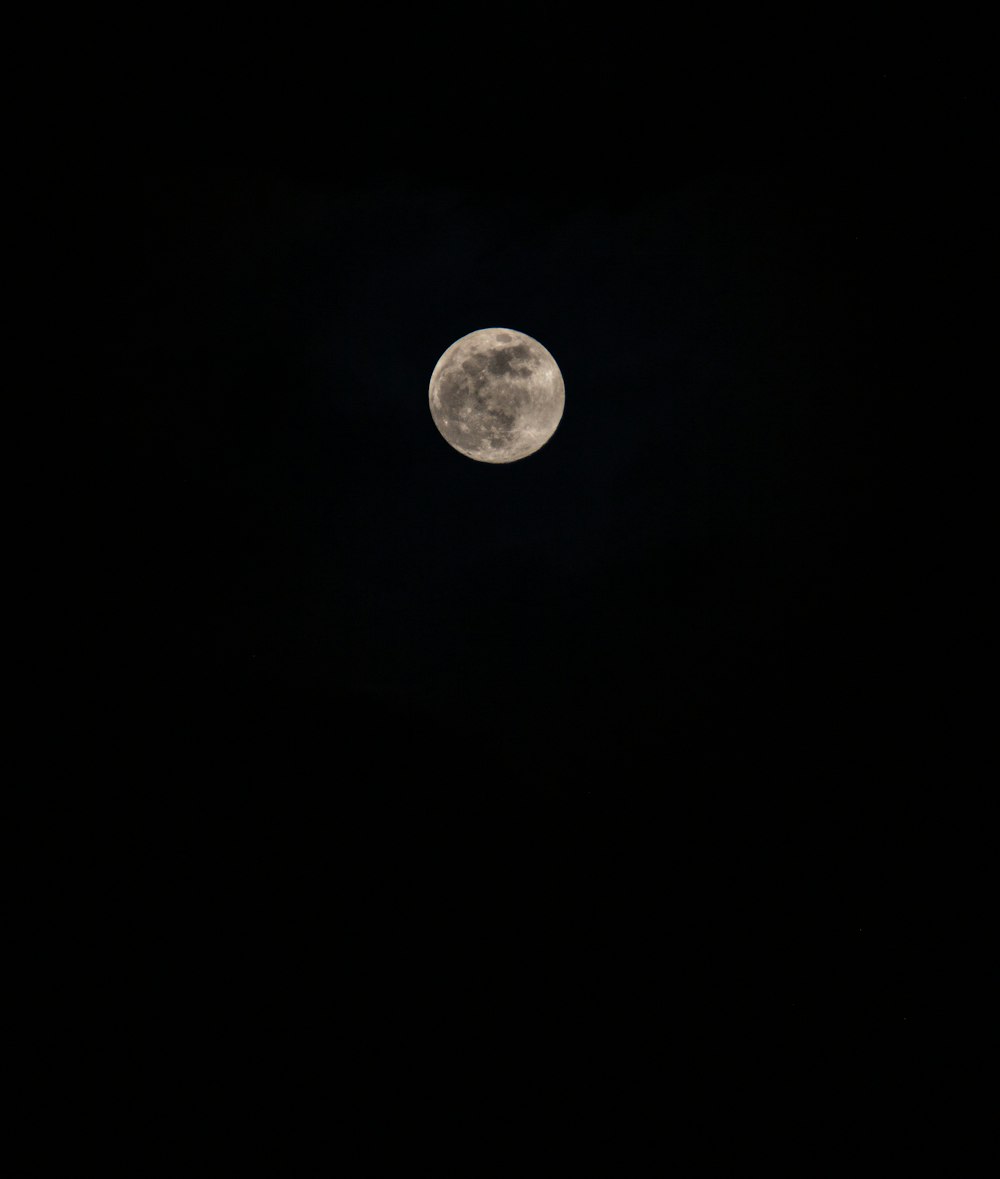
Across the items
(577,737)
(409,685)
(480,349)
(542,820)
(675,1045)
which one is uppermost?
(480,349)

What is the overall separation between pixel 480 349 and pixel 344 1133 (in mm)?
5574

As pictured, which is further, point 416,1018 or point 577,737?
point 577,737

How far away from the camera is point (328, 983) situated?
5523 millimetres

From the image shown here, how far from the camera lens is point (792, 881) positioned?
18.7ft

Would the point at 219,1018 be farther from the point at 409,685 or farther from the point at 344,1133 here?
the point at 409,685

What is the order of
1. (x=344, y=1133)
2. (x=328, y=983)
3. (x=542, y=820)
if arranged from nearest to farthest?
(x=344, y=1133) < (x=328, y=983) < (x=542, y=820)

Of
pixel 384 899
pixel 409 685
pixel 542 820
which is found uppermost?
pixel 409 685

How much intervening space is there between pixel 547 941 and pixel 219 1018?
243 cm

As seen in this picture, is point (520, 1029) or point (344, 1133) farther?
point (520, 1029)

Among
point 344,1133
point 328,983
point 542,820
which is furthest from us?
point 542,820

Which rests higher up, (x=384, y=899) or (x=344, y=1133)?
(x=384, y=899)

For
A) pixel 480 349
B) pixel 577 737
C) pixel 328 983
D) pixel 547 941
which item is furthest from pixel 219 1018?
pixel 480 349

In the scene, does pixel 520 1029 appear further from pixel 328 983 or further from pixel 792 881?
pixel 792 881

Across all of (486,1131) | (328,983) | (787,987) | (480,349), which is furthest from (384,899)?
(480,349)
